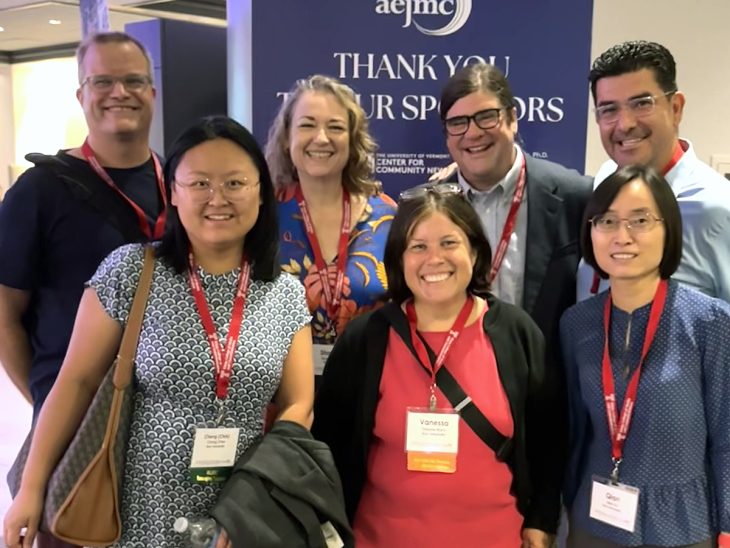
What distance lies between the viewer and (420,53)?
306 centimetres

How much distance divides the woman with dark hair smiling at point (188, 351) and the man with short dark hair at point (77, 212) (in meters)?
0.43

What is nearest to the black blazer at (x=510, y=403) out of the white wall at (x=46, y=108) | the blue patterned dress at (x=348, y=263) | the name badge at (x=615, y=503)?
the name badge at (x=615, y=503)

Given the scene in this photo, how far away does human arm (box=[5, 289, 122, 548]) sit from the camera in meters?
1.65

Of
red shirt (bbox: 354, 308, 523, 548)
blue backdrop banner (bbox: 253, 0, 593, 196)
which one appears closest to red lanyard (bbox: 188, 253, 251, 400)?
red shirt (bbox: 354, 308, 523, 548)

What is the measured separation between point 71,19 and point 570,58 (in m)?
7.95

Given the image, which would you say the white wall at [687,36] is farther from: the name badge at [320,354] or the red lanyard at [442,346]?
the red lanyard at [442,346]

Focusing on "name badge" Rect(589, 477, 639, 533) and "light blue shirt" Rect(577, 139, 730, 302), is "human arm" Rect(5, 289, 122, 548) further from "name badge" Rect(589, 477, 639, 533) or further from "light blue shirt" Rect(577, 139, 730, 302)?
"light blue shirt" Rect(577, 139, 730, 302)

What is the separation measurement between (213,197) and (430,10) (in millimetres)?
1734

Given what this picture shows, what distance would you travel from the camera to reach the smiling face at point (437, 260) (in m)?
1.85

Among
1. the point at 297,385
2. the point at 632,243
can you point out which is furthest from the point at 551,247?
the point at 297,385

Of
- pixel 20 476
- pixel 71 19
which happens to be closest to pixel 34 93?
pixel 71 19

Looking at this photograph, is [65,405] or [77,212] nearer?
[65,405]

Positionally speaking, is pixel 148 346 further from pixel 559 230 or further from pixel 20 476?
pixel 559 230

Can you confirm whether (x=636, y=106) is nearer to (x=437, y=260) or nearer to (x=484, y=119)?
(x=484, y=119)
